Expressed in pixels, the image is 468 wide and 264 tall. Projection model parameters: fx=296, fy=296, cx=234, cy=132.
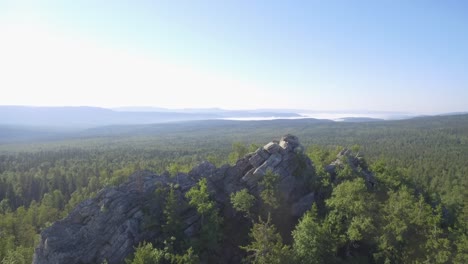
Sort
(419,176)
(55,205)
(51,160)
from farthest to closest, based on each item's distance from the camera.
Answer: (51,160) < (419,176) < (55,205)

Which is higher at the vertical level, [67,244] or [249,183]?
[249,183]

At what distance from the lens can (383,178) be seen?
60.2m

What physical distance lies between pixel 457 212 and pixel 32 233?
9368 cm

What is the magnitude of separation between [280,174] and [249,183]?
627 centimetres

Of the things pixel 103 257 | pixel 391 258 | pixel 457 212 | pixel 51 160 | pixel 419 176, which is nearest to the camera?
pixel 391 258

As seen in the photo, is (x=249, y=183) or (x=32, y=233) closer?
(x=249, y=183)

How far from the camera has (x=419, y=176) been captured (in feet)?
380

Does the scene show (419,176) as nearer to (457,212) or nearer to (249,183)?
(457,212)

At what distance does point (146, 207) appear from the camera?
49656 mm

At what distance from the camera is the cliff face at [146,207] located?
4366 cm

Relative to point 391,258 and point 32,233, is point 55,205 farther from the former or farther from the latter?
point 391,258

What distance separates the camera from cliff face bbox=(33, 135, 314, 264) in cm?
4366

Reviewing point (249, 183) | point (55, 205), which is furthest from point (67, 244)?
point (55, 205)

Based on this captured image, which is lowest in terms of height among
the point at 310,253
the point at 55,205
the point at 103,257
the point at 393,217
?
the point at 55,205
